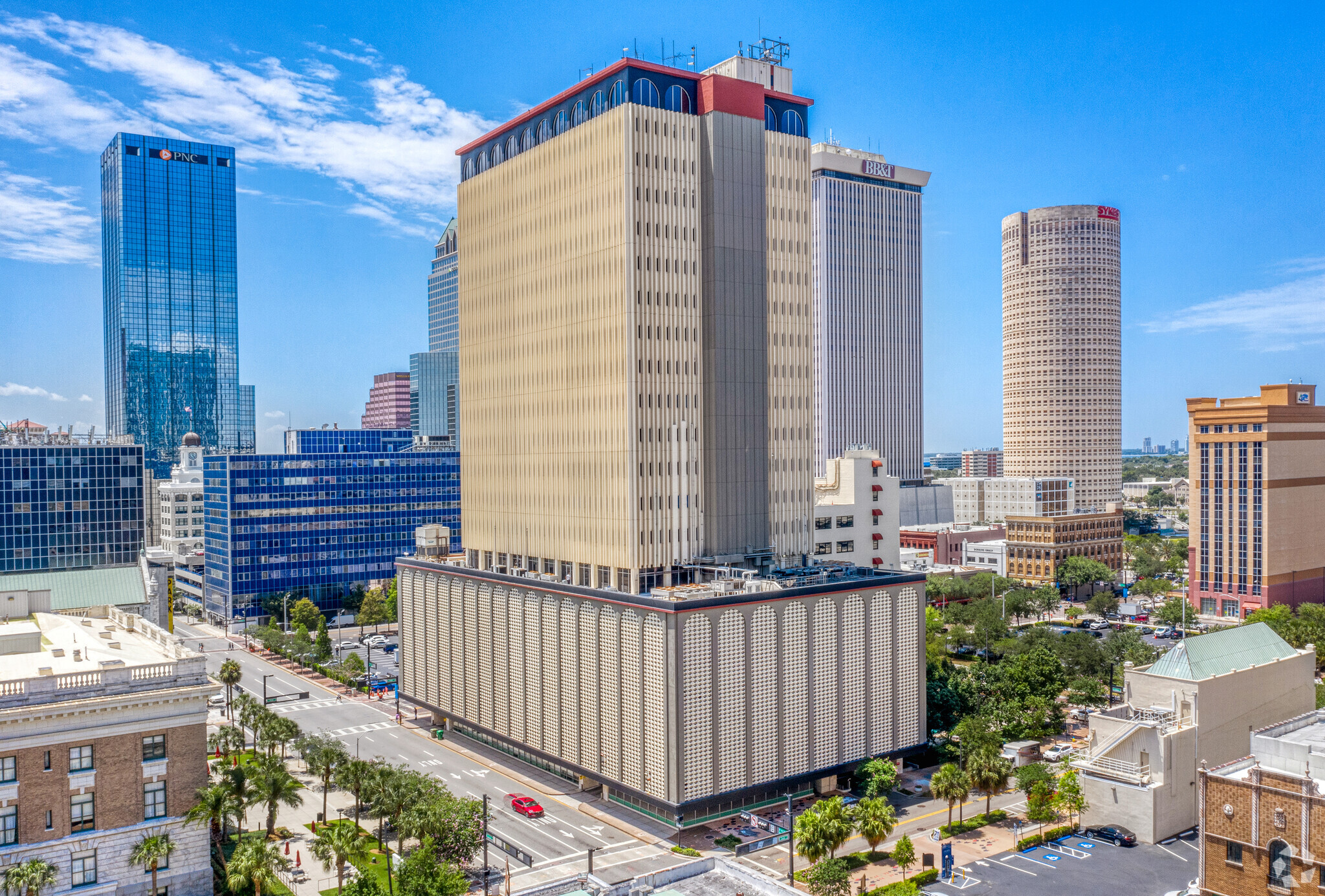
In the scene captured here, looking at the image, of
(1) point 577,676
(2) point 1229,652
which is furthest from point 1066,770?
(1) point 577,676

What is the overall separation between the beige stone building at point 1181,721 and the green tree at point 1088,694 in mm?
19262

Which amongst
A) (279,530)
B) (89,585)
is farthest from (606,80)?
(279,530)

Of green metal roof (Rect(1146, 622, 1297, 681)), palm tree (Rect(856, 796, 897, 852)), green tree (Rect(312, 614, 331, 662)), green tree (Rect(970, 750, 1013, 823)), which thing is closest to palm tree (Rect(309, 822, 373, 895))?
palm tree (Rect(856, 796, 897, 852))

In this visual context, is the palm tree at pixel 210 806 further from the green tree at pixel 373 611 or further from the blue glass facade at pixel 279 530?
the blue glass facade at pixel 279 530

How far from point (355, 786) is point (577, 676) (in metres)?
21.7

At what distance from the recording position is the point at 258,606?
187 m

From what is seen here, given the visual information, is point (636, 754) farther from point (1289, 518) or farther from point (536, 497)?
point (1289, 518)

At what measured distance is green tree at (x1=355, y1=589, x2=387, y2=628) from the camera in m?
182

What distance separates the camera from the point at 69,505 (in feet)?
488

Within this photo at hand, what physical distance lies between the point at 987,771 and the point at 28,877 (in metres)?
68.4

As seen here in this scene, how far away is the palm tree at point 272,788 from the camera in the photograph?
2758 inches

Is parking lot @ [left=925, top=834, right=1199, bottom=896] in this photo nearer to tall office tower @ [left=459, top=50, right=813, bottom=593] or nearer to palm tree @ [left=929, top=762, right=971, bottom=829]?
palm tree @ [left=929, top=762, right=971, bottom=829]

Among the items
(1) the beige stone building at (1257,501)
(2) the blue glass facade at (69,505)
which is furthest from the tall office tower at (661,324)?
(1) the beige stone building at (1257,501)

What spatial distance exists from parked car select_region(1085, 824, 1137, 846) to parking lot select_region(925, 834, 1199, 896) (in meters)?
0.61
